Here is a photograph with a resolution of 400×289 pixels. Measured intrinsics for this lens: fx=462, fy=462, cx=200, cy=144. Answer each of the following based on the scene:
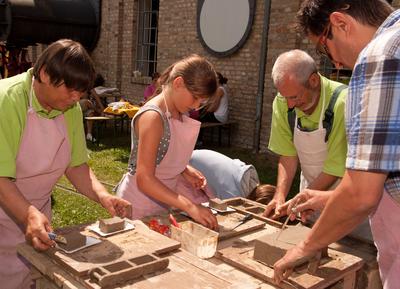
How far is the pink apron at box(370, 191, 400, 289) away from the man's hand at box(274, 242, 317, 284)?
9.0 inches

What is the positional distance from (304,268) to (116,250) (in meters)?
0.71

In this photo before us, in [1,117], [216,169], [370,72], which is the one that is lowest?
[216,169]

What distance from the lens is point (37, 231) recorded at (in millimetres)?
1763

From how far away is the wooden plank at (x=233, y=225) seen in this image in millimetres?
2080

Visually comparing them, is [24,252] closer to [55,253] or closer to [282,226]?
[55,253]

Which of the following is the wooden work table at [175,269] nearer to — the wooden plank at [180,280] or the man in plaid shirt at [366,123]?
the wooden plank at [180,280]

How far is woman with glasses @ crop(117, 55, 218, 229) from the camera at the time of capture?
2299mm

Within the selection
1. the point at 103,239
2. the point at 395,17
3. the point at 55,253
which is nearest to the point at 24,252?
the point at 55,253

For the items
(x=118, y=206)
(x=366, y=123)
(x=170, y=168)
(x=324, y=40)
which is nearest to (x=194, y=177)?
(x=170, y=168)

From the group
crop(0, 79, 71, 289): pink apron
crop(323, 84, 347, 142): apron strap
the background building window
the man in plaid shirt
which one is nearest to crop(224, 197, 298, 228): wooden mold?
crop(323, 84, 347, 142): apron strap

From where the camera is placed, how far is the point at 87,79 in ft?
6.30

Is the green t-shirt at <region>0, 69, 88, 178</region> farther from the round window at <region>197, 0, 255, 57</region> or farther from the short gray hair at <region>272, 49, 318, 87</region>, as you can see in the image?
the round window at <region>197, 0, 255, 57</region>

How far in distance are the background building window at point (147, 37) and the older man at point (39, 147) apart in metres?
9.11

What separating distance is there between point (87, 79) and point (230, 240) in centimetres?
93
